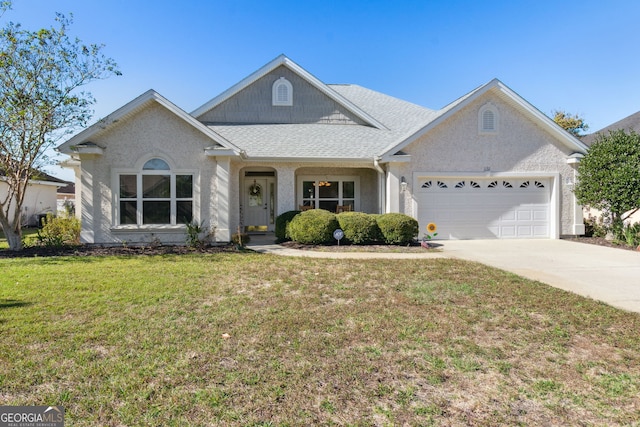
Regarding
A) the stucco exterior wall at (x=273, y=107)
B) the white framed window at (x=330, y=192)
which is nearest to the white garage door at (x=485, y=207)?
the white framed window at (x=330, y=192)

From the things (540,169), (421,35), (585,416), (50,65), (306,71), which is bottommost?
(585,416)

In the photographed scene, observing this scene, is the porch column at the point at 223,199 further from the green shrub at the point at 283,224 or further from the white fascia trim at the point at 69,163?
the white fascia trim at the point at 69,163

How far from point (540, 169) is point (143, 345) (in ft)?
48.4

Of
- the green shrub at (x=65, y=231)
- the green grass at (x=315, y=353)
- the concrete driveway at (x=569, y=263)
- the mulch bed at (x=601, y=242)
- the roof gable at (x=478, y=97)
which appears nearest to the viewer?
the green grass at (x=315, y=353)

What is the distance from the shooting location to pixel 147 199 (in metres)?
11.5

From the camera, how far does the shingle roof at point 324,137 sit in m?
13.4

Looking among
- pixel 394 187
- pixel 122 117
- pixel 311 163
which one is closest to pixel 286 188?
pixel 311 163

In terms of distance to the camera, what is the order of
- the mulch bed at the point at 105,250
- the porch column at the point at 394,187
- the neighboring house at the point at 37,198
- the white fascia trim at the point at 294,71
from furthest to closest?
the neighboring house at the point at 37,198 < the white fascia trim at the point at 294,71 < the porch column at the point at 394,187 < the mulch bed at the point at 105,250

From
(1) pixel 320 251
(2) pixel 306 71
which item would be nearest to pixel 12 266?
(1) pixel 320 251

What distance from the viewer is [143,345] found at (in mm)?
3869

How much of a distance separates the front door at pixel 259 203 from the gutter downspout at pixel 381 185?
199 inches

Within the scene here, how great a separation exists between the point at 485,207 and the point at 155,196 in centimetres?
1239

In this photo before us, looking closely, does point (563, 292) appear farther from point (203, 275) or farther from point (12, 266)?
point (12, 266)

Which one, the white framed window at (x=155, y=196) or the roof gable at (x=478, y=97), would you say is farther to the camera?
the roof gable at (x=478, y=97)
